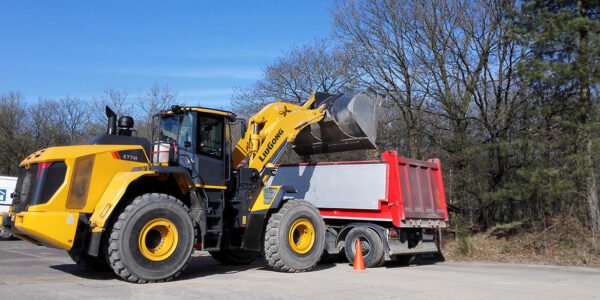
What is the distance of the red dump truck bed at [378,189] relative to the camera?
12484 millimetres

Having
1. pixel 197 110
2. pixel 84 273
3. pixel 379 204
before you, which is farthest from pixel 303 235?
pixel 84 273

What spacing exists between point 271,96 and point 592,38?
18.6 m

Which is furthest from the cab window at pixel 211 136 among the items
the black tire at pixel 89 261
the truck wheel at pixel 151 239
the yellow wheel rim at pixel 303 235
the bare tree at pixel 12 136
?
the bare tree at pixel 12 136

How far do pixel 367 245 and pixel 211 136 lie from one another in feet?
15.6

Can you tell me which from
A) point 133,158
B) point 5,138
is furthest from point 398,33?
point 5,138

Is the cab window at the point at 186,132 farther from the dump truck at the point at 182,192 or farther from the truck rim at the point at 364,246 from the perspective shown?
the truck rim at the point at 364,246

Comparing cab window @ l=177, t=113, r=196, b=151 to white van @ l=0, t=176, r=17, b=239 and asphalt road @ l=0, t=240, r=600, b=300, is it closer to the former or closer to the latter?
asphalt road @ l=0, t=240, r=600, b=300

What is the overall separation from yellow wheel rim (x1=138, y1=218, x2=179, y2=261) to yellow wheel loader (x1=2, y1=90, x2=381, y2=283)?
2cm

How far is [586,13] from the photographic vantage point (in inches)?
565

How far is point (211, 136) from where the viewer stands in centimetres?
1037

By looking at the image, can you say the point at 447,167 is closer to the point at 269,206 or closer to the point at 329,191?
the point at 329,191

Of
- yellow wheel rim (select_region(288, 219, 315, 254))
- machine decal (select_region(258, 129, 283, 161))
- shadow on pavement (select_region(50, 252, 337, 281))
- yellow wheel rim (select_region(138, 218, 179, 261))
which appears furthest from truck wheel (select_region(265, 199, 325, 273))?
yellow wheel rim (select_region(138, 218, 179, 261))

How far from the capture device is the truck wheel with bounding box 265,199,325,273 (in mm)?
10453

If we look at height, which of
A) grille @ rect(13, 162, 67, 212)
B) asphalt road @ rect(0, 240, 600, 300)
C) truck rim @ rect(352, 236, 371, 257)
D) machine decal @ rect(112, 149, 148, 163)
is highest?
machine decal @ rect(112, 149, 148, 163)
